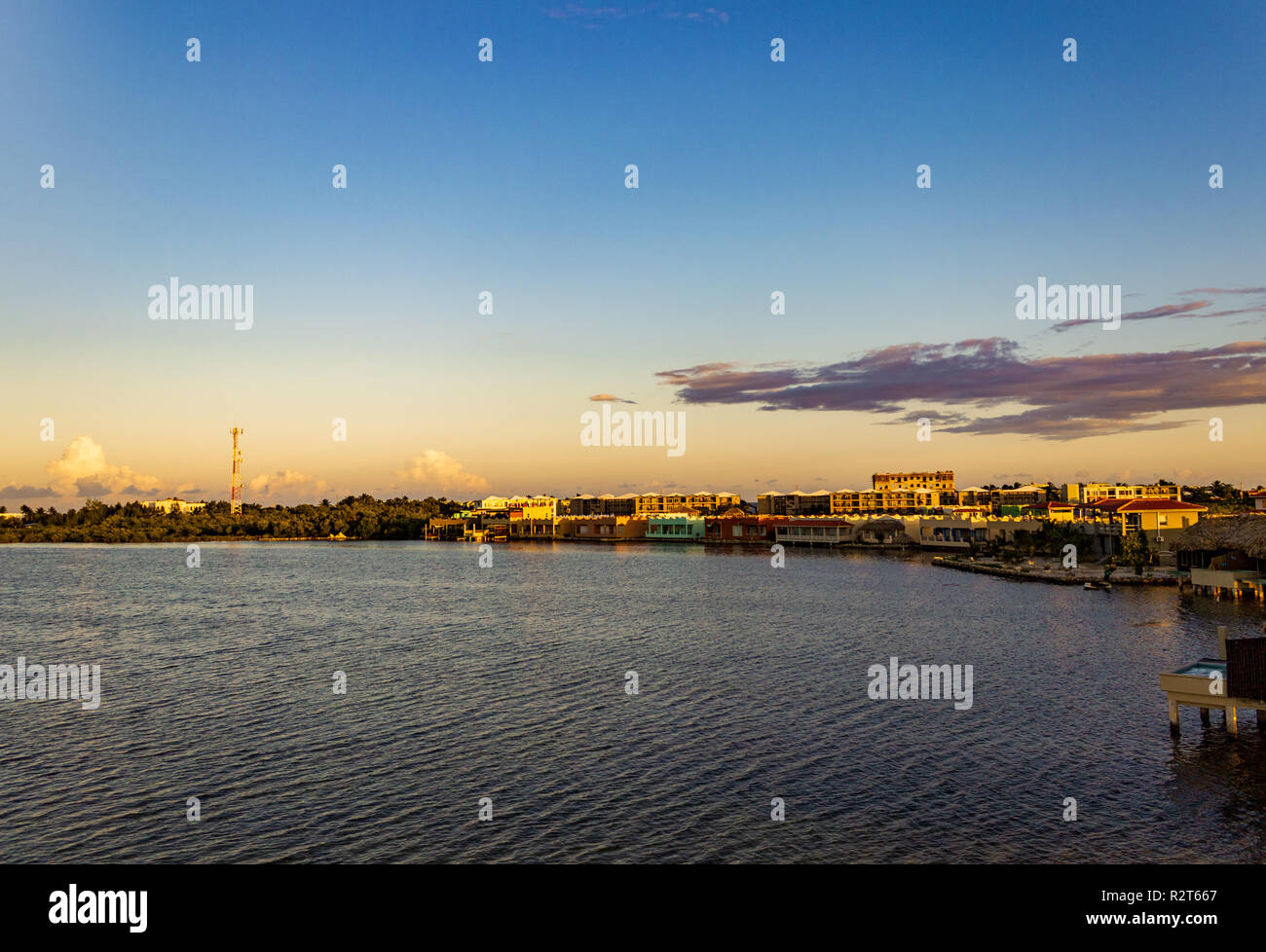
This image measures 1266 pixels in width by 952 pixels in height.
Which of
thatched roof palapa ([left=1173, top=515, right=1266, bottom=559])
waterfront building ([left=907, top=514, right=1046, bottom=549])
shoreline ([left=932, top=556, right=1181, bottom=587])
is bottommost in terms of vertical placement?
shoreline ([left=932, top=556, right=1181, bottom=587])

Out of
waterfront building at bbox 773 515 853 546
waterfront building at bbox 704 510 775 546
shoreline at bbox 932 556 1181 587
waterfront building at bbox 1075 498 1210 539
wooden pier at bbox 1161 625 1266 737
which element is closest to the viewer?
wooden pier at bbox 1161 625 1266 737

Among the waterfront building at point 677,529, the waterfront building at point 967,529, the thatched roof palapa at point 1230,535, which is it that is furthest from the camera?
the waterfront building at point 677,529

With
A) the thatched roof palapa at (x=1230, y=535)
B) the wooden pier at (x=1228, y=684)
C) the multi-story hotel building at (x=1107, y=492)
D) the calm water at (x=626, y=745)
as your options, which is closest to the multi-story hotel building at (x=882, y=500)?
the multi-story hotel building at (x=1107, y=492)

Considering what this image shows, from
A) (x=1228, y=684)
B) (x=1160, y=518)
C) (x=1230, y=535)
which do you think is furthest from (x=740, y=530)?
(x=1228, y=684)

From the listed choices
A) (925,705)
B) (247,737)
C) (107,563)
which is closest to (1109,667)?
(925,705)

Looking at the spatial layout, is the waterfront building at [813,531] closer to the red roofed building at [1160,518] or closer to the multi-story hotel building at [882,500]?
the multi-story hotel building at [882,500]

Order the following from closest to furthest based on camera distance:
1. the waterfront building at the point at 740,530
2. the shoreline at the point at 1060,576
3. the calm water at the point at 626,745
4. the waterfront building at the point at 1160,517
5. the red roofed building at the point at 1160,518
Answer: the calm water at the point at 626,745
the shoreline at the point at 1060,576
the red roofed building at the point at 1160,518
the waterfront building at the point at 1160,517
the waterfront building at the point at 740,530

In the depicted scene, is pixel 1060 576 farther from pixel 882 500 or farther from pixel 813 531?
pixel 882 500

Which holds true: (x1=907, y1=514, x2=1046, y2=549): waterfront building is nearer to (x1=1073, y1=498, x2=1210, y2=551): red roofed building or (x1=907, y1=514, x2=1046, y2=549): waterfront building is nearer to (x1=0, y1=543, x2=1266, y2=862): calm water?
(x1=1073, y1=498, x2=1210, y2=551): red roofed building

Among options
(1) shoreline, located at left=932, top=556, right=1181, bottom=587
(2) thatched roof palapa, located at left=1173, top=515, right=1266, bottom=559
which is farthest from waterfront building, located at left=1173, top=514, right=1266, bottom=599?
(1) shoreline, located at left=932, top=556, right=1181, bottom=587

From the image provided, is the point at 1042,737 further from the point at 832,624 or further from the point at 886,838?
the point at 832,624
